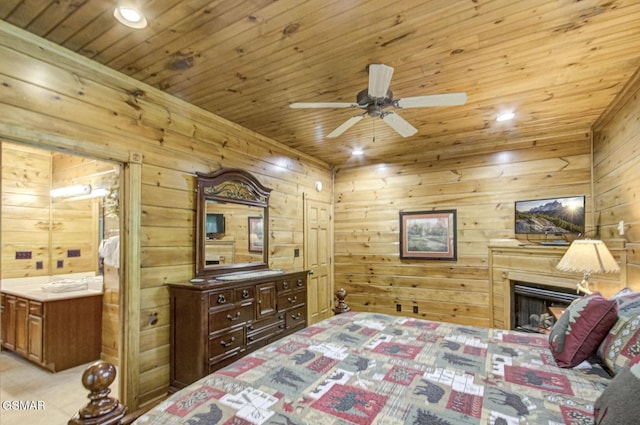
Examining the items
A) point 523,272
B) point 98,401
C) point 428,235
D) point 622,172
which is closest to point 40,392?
point 98,401

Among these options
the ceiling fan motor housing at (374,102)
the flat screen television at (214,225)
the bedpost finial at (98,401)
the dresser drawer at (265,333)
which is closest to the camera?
the bedpost finial at (98,401)

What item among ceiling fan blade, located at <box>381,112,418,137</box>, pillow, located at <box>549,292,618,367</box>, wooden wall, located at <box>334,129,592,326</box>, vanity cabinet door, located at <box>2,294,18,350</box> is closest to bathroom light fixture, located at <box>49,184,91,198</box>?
vanity cabinet door, located at <box>2,294,18,350</box>

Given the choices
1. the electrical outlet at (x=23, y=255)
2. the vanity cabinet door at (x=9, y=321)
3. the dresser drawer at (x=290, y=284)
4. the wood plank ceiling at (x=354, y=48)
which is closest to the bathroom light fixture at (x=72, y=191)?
the electrical outlet at (x=23, y=255)

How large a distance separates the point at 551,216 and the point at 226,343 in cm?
409

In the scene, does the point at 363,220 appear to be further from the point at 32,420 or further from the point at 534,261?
the point at 32,420

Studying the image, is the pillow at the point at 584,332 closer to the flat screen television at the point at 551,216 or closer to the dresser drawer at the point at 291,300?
the dresser drawer at the point at 291,300

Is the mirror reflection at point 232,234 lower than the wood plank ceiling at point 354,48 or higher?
lower

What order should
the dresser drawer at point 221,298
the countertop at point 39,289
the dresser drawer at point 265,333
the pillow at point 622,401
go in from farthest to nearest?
the countertop at point 39,289 → the dresser drawer at point 265,333 → the dresser drawer at point 221,298 → the pillow at point 622,401

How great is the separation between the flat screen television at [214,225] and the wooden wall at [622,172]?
145 inches

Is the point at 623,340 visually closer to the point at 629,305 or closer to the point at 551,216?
the point at 629,305

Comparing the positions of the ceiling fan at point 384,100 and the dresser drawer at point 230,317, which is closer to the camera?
the ceiling fan at point 384,100

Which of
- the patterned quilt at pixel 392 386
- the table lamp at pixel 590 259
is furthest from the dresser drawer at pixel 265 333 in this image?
the table lamp at pixel 590 259

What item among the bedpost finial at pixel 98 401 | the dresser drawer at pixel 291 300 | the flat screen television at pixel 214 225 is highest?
the flat screen television at pixel 214 225

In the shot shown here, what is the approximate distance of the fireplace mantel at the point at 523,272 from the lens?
3200 mm
